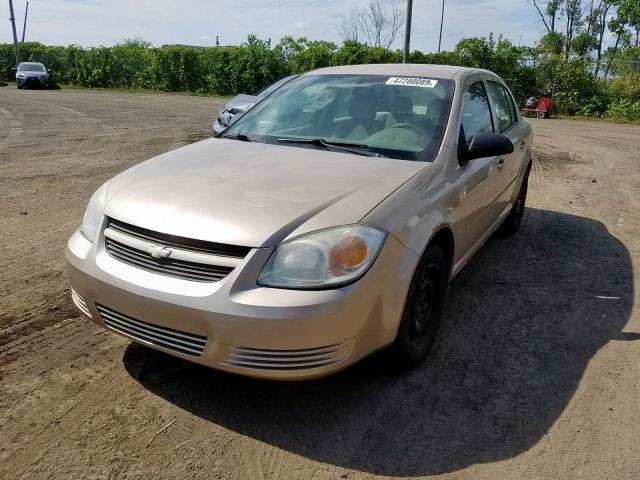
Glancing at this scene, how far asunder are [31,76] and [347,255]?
30742 mm

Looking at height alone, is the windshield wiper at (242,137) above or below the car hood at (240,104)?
below

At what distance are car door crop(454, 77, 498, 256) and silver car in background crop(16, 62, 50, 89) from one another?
29419 millimetres

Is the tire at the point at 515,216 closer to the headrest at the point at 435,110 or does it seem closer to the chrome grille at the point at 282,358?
the headrest at the point at 435,110

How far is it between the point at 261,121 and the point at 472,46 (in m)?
19.9

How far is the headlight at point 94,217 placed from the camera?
285 cm

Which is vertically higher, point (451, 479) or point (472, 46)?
point (472, 46)

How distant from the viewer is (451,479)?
238 centimetres

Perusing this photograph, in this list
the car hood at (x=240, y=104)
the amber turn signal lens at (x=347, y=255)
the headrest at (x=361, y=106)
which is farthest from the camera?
the car hood at (x=240, y=104)

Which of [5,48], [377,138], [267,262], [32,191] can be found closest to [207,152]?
[377,138]

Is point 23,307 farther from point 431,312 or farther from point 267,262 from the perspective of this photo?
point 431,312

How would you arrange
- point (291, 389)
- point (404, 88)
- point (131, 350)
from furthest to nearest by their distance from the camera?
point (404, 88) < point (131, 350) < point (291, 389)

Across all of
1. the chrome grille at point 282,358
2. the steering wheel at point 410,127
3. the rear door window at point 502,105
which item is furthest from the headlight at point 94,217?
the rear door window at point 502,105

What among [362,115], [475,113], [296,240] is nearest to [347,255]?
[296,240]

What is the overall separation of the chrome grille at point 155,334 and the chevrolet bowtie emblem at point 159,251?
0.32 metres
